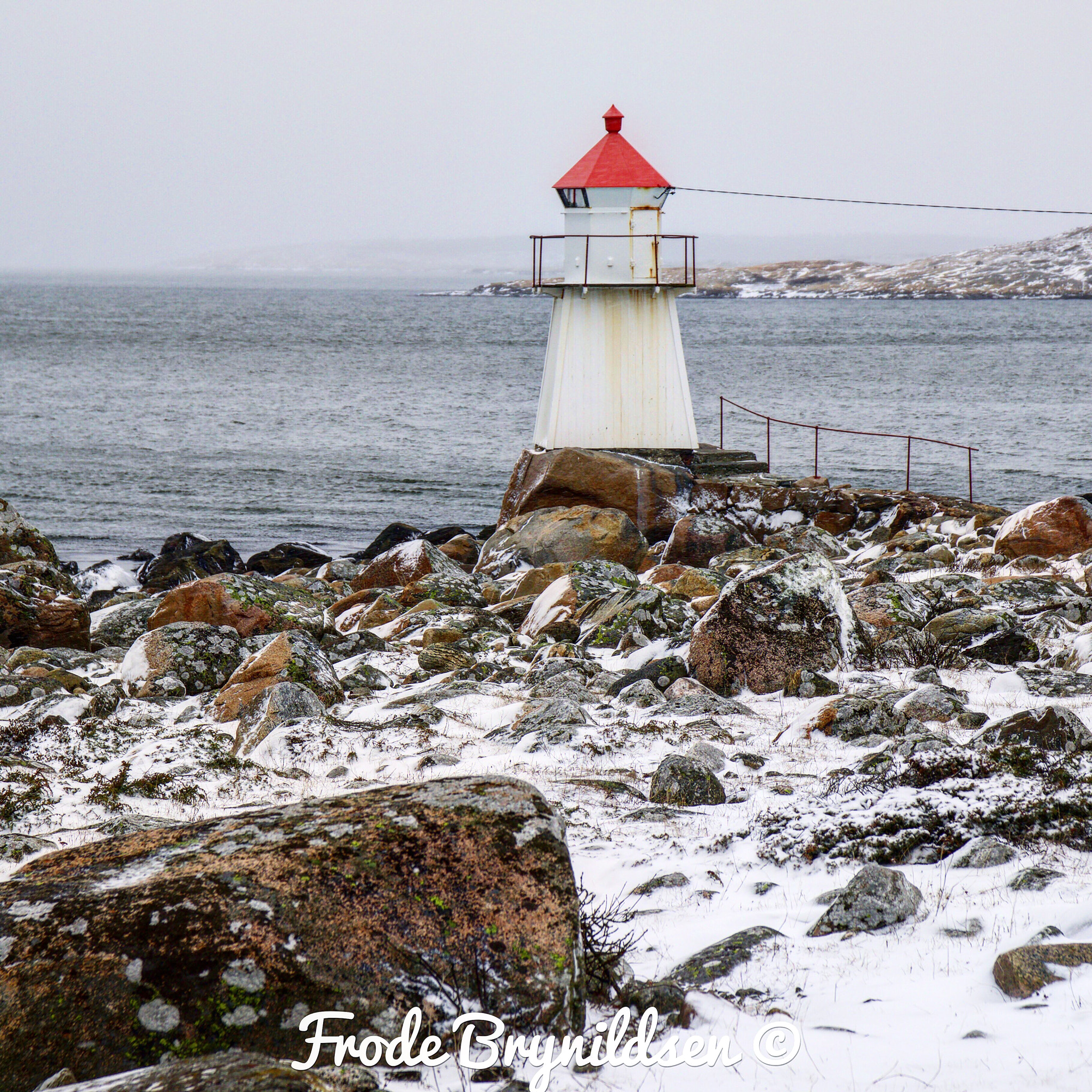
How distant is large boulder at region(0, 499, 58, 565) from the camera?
1670cm

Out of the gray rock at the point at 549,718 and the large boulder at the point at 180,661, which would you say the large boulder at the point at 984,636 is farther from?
the large boulder at the point at 180,661

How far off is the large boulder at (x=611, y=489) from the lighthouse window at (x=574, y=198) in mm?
4307

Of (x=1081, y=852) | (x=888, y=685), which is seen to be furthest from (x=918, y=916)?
(x=888, y=685)

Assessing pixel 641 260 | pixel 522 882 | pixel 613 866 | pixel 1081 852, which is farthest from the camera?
pixel 641 260

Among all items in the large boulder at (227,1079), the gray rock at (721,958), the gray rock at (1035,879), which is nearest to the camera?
the large boulder at (227,1079)

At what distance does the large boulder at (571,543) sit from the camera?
16.0m

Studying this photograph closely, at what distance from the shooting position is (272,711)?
25.3ft

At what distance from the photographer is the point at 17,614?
12492mm

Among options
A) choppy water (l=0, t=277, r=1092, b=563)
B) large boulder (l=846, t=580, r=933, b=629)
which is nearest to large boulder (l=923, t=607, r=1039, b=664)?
large boulder (l=846, t=580, r=933, b=629)

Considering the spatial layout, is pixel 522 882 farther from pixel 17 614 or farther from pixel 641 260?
pixel 641 260

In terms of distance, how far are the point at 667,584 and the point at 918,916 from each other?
29.2ft

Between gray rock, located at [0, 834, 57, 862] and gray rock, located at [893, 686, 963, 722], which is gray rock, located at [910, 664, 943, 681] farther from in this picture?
gray rock, located at [0, 834, 57, 862]

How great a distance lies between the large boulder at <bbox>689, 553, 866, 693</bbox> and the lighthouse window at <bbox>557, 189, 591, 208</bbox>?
11680mm

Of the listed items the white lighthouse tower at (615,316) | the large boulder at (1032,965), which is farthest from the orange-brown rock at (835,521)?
the large boulder at (1032,965)
